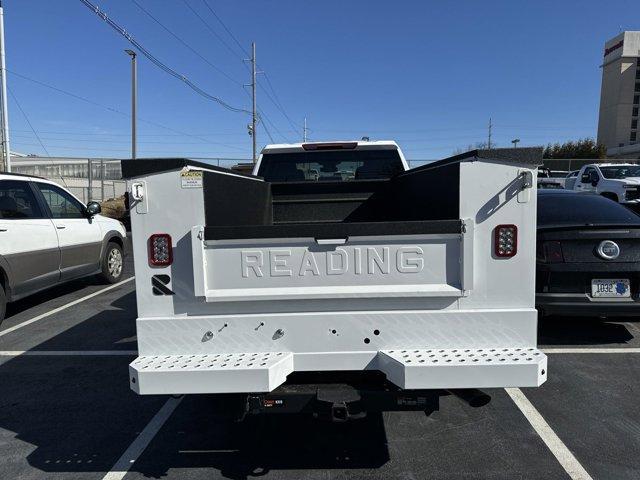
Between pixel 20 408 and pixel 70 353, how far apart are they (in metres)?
1.32

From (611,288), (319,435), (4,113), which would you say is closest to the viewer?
(319,435)

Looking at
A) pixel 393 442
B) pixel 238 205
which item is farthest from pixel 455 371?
pixel 238 205

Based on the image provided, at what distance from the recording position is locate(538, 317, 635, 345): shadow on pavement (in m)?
5.39

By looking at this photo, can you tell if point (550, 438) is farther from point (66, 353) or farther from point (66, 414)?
point (66, 353)

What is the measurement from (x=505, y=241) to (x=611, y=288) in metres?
2.80

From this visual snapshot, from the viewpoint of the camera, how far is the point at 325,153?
5832 mm

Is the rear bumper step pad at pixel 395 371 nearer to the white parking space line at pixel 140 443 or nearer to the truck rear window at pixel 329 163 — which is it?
the white parking space line at pixel 140 443

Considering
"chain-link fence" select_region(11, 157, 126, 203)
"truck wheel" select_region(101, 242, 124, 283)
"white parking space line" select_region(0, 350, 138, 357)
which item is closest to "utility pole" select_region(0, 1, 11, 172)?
"chain-link fence" select_region(11, 157, 126, 203)

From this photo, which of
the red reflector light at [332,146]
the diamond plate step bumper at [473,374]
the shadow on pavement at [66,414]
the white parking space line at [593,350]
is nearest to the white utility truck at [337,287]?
the diamond plate step bumper at [473,374]

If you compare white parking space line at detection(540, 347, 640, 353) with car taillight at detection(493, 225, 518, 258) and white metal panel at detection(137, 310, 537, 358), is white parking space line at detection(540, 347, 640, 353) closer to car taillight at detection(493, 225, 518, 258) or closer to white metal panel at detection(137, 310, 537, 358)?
white metal panel at detection(137, 310, 537, 358)

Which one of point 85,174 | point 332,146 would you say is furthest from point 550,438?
point 85,174

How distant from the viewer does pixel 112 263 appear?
29.6ft

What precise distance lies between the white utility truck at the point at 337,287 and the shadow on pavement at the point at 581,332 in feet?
10.5

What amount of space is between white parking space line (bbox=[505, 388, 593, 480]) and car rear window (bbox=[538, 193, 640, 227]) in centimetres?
201
